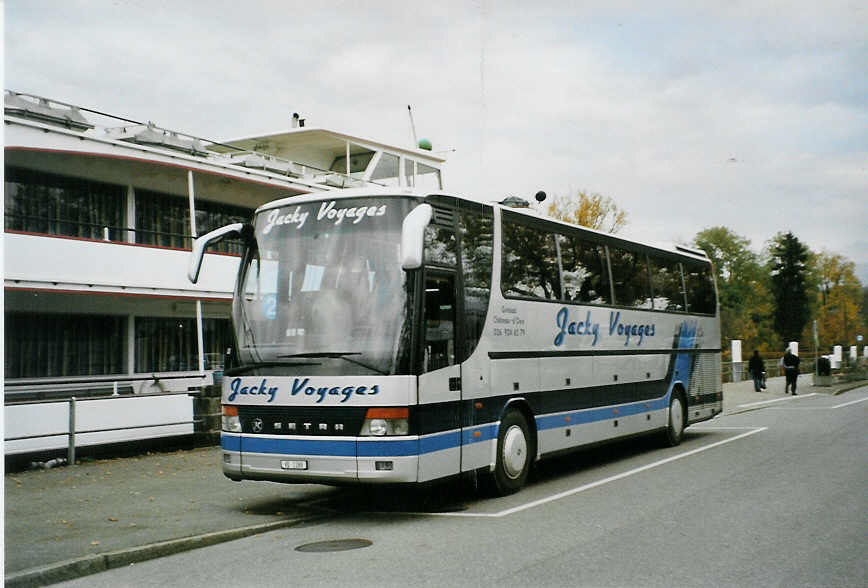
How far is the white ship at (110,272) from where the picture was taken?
49.3 ft

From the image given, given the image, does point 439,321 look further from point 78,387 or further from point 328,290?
point 78,387

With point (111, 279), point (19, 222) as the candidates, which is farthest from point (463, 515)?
point (19, 222)

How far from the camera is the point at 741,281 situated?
9025cm

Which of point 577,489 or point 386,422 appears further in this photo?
point 577,489

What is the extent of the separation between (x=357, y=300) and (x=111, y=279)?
9387 millimetres

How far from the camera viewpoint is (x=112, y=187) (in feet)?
60.7

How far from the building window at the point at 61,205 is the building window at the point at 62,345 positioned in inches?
69.2

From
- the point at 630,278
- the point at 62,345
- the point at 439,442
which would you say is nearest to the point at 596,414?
the point at 630,278

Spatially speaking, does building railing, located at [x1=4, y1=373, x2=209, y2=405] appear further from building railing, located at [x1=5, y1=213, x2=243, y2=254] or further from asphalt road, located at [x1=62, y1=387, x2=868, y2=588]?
asphalt road, located at [x1=62, y1=387, x2=868, y2=588]

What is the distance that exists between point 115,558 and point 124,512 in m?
2.29

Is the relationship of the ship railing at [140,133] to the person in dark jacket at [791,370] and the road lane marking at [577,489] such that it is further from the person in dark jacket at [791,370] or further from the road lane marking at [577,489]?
the person in dark jacket at [791,370]

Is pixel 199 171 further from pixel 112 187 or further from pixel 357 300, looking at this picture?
pixel 357 300

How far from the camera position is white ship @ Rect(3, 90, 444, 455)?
15016 millimetres

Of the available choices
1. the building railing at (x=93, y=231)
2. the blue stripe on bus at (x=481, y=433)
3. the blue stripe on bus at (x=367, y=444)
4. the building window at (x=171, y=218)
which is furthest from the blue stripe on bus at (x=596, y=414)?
the building window at (x=171, y=218)
